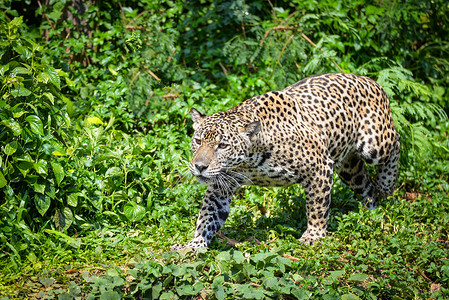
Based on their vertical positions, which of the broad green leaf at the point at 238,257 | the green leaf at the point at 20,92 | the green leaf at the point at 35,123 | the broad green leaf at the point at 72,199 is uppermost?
the green leaf at the point at 20,92

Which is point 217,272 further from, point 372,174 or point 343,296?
point 372,174

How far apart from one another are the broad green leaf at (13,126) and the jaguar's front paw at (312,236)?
11.4ft

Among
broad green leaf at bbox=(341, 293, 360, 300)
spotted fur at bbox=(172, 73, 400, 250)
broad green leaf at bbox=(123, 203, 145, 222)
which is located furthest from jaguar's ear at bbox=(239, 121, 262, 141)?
broad green leaf at bbox=(341, 293, 360, 300)

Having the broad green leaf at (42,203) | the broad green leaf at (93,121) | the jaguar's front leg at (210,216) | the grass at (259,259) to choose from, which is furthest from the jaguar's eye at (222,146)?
the broad green leaf at (93,121)

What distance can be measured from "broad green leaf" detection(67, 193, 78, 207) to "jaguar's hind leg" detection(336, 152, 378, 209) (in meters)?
3.72

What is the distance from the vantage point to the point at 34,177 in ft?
19.6

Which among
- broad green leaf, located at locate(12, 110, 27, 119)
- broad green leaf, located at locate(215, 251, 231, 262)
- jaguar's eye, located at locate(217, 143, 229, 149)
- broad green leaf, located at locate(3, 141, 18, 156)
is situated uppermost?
broad green leaf, located at locate(12, 110, 27, 119)

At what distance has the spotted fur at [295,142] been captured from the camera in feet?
20.9

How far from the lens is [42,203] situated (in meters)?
6.06

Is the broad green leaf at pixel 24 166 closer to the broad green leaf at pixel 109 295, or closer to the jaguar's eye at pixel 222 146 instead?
the broad green leaf at pixel 109 295

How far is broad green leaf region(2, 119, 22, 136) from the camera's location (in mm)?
5730

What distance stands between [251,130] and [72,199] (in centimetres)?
213

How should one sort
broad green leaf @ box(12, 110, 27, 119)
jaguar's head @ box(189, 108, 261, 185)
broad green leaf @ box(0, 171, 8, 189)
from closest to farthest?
broad green leaf @ box(0, 171, 8, 189) < broad green leaf @ box(12, 110, 27, 119) < jaguar's head @ box(189, 108, 261, 185)

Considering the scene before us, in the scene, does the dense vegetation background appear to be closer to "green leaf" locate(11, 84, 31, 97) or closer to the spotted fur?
"green leaf" locate(11, 84, 31, 97)
